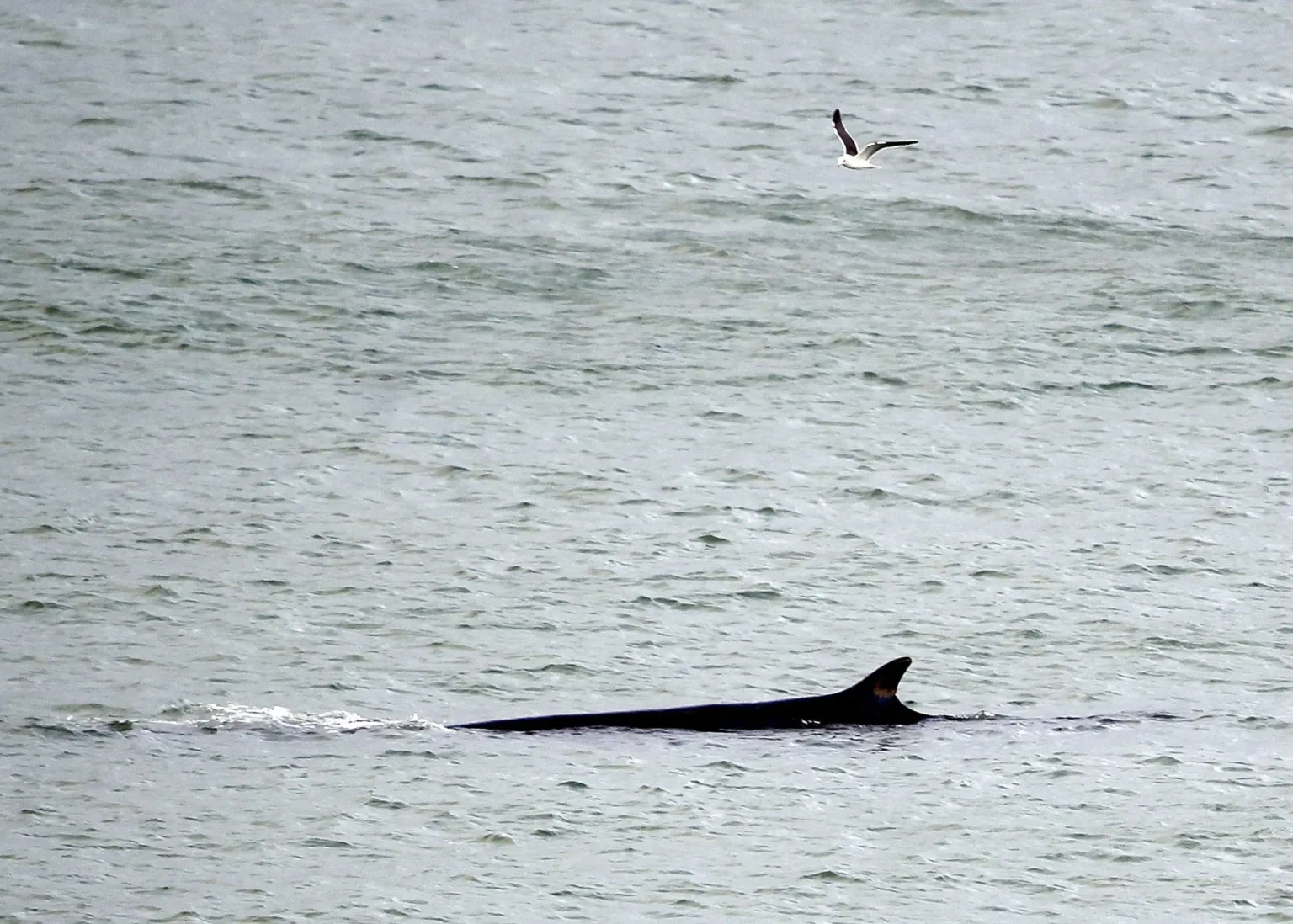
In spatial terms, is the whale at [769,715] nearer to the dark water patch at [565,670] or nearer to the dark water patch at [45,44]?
the dark water patch at [565,670]

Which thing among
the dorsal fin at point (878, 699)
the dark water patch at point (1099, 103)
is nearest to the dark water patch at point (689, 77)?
the dark water patch at point (1099, 103)

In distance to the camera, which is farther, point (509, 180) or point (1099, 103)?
point (1099, 103)

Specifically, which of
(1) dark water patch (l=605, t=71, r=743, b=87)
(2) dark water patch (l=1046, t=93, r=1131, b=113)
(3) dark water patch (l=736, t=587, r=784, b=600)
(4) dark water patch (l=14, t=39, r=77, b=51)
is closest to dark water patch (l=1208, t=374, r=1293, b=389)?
(3) dark water patch (l=736, t=587, r=784, b=600)

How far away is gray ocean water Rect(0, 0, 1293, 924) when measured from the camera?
1593cm

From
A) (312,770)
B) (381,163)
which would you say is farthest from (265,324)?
(312,770)

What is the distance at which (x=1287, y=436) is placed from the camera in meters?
28.5

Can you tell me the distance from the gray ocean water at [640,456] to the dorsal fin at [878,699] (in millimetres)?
292

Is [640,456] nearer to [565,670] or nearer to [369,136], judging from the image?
[565,670]

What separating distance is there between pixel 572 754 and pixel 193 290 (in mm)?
16548

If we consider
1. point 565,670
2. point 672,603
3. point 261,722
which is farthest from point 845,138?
point 261,722

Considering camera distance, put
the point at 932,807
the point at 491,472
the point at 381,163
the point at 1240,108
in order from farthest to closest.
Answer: the point at 1240,108 → the point at 381,163 → the point at 491,472 → the point at 932,807

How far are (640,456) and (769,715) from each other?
30.7 ft

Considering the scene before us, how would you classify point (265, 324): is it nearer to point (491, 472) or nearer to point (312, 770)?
point (491, 472)

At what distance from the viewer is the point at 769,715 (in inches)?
721
